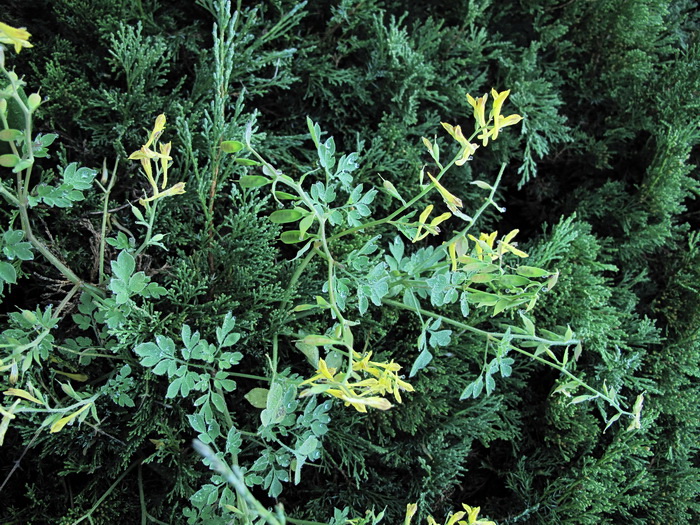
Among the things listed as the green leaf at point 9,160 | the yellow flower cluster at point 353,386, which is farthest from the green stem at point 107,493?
the green leaf at point 9,160

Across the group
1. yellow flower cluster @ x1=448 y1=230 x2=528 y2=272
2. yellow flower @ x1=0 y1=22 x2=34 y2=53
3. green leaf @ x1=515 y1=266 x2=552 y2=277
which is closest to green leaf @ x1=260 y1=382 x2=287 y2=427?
yellow flower cluster @ x1=448 y1=230 x2=528 y2=272

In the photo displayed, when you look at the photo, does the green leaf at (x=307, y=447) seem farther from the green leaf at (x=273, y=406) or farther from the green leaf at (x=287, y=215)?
the green leaf at (x=287, y=215)

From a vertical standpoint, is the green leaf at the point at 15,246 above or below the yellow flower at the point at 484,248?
below

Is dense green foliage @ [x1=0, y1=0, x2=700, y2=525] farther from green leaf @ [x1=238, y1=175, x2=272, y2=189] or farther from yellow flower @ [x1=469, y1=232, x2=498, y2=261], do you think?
yellow flower @ [x1=469, y1=232, x2=498, y2=261]

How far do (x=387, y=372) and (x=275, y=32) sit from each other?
1082 millimetres

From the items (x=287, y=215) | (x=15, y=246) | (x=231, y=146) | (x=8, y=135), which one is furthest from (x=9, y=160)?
(x=287, y=215)

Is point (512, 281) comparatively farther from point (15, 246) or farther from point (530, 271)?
point (15, 246)

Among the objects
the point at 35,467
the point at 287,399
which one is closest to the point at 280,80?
the point at 287,399

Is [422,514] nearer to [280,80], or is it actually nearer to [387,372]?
[387,372]

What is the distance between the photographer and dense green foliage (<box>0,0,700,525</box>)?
4.18ft

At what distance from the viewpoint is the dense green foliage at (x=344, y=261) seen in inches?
50.2

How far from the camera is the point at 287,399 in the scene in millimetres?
1131

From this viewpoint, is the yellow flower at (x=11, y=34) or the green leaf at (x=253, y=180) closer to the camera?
the yellow flower at (x=11, y=34)

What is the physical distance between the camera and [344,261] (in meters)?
1.31
